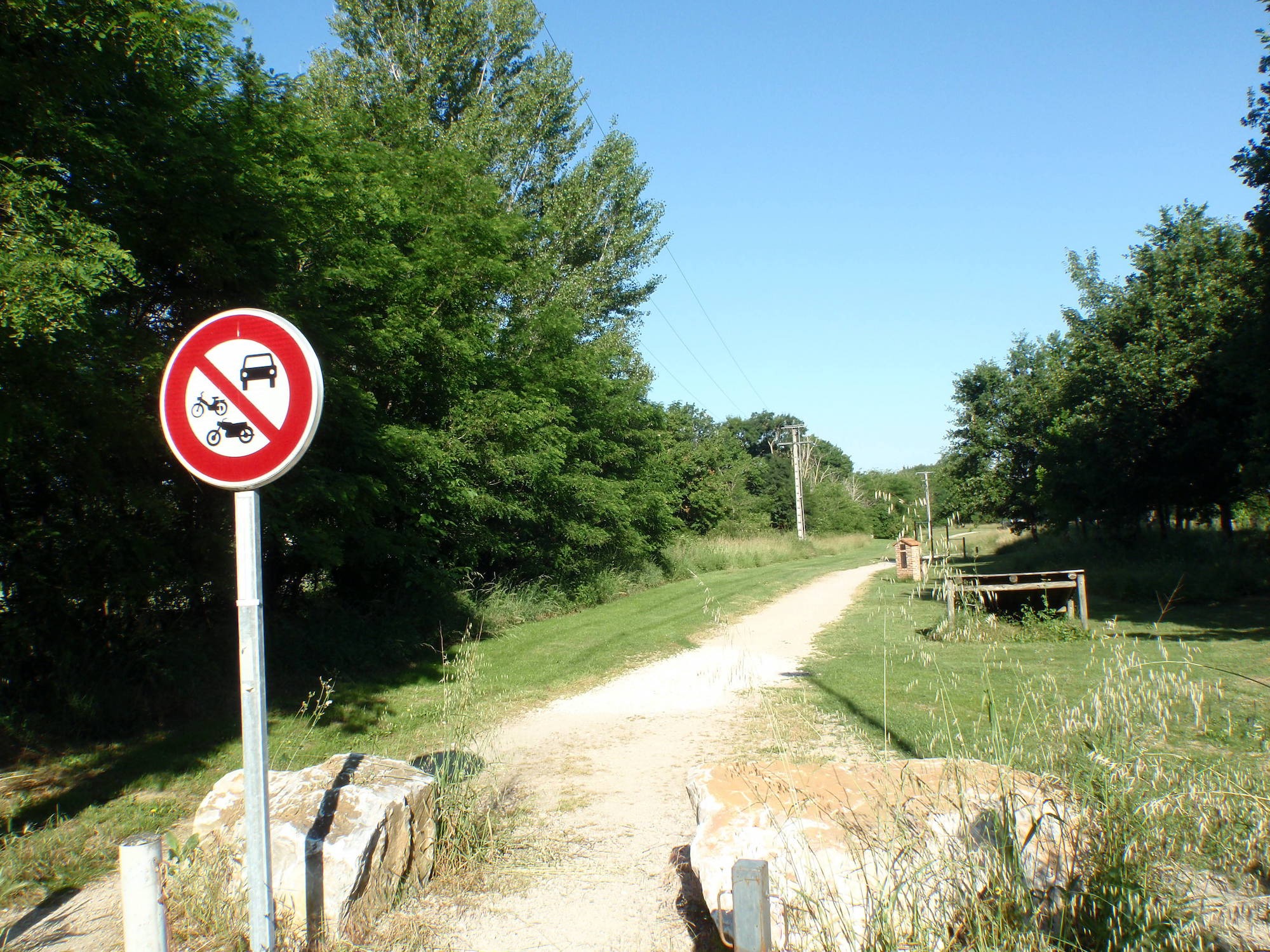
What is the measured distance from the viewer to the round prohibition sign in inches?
132

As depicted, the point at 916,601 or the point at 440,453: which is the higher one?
the point at 440,453

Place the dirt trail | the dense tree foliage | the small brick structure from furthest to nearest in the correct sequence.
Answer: the small brick structure
the dense tree foliage
the dirt trail

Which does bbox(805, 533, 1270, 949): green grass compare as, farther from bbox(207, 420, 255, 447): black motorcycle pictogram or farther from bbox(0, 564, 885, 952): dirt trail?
bbox(207, 420, 255, 447): black motorcycle pictogram

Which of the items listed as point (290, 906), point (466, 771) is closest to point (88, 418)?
point (466, 771)

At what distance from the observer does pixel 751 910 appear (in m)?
2.67

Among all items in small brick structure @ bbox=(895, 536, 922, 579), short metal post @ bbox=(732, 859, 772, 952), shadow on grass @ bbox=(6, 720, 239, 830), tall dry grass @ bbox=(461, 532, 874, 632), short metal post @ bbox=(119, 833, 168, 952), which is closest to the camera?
short metal post @ bbox=(732, 859, 772, 952)

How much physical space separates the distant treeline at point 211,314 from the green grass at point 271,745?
87cm

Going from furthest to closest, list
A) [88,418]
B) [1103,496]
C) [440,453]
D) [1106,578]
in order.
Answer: [1103,496]
[1106,578]
[440,453]
[88,418]

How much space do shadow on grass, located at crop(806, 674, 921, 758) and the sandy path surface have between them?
59 cm

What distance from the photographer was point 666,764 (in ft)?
22.1

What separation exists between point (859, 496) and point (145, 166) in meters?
69.3

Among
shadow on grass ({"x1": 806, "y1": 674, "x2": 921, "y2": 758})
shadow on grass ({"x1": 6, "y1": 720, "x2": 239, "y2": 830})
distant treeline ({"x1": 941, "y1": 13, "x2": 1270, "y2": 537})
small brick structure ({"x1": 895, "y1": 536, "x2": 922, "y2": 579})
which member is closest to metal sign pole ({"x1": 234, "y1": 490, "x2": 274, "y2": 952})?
shadow on grass ({"x1": 6, "y1": 720, "x2": 239, "y2": 830})

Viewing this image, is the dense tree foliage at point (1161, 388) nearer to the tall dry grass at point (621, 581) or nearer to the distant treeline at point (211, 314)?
the tall dry grass at point (621, 581)

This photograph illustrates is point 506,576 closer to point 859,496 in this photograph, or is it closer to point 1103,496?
point 1103,496
